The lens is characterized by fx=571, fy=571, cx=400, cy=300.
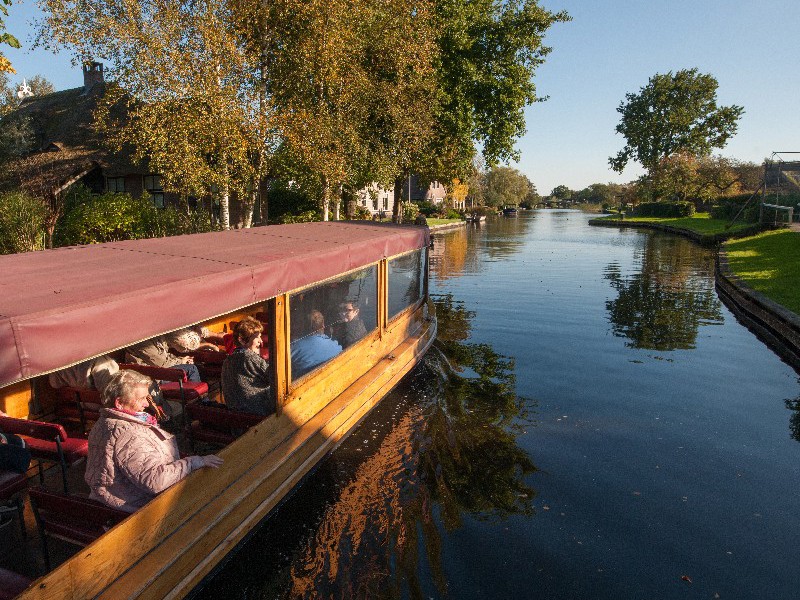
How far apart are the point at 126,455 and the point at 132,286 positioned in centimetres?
127

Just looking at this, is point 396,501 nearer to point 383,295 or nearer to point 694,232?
point 383,295

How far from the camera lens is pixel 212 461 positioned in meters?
4.63

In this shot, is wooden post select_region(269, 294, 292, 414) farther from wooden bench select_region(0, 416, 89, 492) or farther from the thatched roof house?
the thatched roof house

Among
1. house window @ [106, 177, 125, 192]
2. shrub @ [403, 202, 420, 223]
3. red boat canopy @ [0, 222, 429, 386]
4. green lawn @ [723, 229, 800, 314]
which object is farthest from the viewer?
shrub @ [403, 202, 420, 223]

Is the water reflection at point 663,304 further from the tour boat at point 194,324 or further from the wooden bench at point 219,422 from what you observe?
the wooden bench at point 219,422

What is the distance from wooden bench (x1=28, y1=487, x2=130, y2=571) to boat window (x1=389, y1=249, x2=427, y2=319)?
570 cm

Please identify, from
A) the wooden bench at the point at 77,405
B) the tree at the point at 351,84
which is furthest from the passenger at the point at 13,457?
the tree at the point at 351,84

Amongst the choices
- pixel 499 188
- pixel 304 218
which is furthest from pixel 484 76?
pixel 499 188

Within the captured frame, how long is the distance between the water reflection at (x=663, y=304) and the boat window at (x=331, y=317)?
7464mm

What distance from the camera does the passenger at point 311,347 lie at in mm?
6113

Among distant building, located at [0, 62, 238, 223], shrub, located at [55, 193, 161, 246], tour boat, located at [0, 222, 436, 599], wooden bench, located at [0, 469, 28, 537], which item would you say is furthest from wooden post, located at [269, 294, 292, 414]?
distant building, located at [0, 62, 238, 223]

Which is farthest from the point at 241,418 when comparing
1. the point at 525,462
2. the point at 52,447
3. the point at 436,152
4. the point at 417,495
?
the point at 436,152

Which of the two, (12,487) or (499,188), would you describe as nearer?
(12,487)

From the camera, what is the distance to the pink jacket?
411 cm
